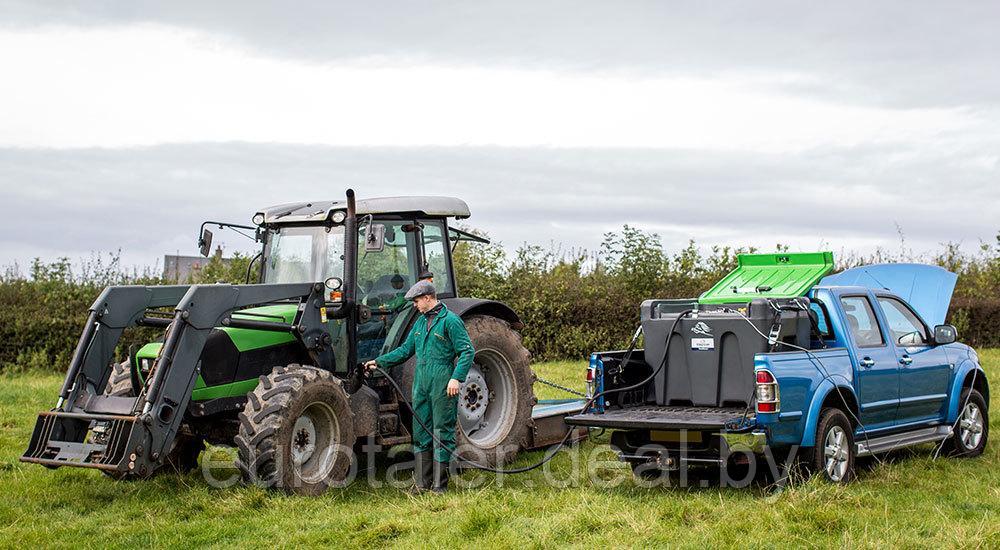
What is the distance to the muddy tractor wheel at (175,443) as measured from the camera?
9055mm

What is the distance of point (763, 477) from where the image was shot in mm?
9312

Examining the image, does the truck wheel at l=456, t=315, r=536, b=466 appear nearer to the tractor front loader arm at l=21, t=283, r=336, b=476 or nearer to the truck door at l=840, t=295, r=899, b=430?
the tractor front loader arm at l=21, t=283, r=336, b=476

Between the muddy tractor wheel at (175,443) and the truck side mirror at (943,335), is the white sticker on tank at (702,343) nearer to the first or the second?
the truck side mirror at (943,335)

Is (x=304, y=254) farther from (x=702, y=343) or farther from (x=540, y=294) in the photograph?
(x=540, y=294)

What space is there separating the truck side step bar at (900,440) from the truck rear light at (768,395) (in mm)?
1277

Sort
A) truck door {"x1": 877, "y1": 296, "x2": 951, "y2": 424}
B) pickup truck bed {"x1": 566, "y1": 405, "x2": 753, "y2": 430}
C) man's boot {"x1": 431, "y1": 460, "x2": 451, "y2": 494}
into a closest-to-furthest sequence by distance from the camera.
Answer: pickup truck bed {"x1": 566, "y1": 405, "x2": 753, "y2": 430} < man's boot {"x1": 431, "y1": 460, "x2": 451, "y2": 494} < truck door {"x1": 877, "y1": 296, "x2": 951, "y2": 424}

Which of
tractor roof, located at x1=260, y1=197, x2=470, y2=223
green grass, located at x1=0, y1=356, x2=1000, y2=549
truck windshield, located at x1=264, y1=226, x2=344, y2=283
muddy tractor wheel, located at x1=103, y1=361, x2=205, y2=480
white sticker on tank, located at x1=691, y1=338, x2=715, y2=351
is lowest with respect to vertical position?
green grass, located at x1=0, y1=356, x2=1000, y2=549

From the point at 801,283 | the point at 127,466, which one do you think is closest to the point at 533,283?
the point at 801,283

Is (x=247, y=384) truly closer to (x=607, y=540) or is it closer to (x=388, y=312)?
(x=388, y=312)

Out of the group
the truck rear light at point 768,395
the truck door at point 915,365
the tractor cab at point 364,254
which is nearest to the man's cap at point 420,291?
the tractor cab at point 364,254

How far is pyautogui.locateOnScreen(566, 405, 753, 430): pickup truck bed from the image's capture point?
8.40 meters

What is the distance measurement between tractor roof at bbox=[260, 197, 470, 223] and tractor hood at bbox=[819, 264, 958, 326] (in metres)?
6.82

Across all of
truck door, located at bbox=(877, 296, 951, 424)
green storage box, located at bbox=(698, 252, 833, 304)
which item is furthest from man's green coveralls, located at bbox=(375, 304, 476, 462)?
truck door, located at bbox=(877, 296, 951, 424)

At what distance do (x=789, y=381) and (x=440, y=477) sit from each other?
2.96 m
